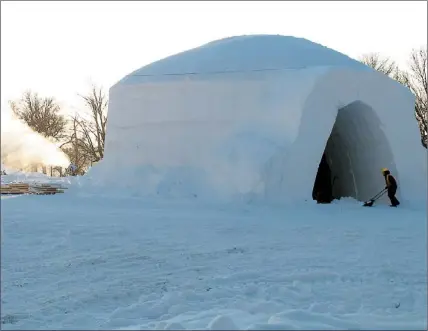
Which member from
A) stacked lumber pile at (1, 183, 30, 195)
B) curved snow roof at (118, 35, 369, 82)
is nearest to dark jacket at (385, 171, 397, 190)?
curved snow roof at (118, 35, 369, 82)

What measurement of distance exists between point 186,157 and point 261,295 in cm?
820

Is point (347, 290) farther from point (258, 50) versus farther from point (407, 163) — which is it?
point (258, 50)

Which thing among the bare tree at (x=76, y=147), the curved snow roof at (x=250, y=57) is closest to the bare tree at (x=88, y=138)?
the bare tree at (x=76, y=147)

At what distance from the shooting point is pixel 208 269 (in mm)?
6293

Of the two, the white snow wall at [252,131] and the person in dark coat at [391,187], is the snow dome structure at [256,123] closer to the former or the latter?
the white snow wall at [252,131]

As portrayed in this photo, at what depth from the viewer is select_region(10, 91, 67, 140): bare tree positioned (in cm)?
3578

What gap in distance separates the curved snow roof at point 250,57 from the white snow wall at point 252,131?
0.44 metres

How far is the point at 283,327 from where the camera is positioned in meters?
3.35

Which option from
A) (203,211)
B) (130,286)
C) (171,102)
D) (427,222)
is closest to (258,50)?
(171,102)

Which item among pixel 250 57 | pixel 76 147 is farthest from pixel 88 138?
pixel 250 57

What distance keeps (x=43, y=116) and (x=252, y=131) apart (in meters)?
27.7

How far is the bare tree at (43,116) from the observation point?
35781mm

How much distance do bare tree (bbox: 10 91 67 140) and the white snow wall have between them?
2213cm

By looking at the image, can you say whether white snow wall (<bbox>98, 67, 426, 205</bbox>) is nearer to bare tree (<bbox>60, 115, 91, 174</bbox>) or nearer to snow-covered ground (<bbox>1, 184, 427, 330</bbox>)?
snow-covered ground (<bbox>1, 184, 427, 330</bbox>)
